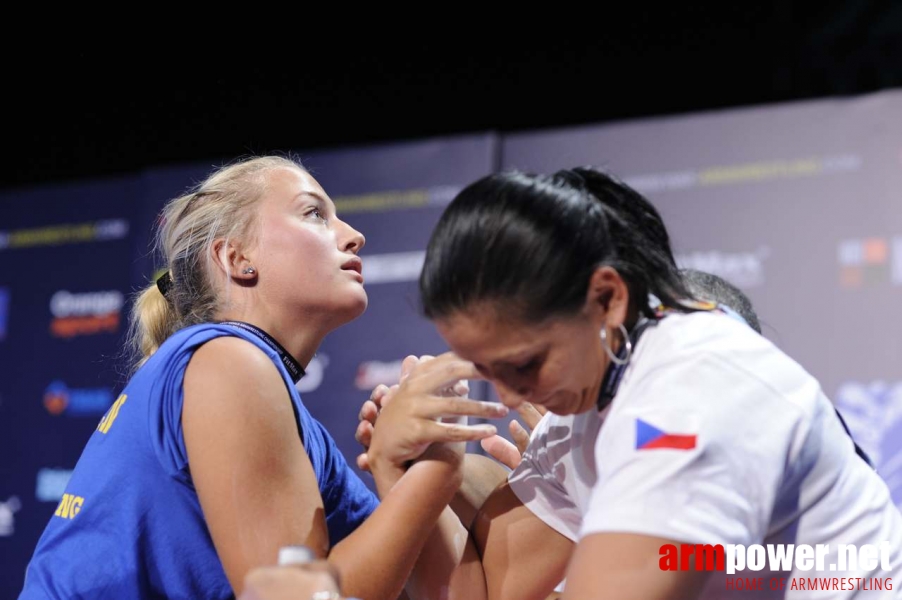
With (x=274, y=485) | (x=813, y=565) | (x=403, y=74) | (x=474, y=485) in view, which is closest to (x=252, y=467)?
(x=274, y=485)

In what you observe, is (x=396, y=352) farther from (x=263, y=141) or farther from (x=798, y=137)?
(x=798, y=137)

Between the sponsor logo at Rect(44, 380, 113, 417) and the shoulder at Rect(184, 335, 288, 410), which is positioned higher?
the shoulder at Rect(184, 335, 288, 410)

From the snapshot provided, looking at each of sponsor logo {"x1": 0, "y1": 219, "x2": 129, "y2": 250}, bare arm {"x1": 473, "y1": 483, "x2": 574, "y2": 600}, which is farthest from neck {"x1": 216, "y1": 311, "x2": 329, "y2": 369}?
sponsor logo {"x1": 0, "y1": 219, "x2": 129, "y2": 250}

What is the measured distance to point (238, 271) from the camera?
1.73m

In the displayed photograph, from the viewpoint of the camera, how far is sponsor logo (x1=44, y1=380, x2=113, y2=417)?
3.79 meters

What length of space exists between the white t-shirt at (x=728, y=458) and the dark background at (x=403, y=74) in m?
2.42

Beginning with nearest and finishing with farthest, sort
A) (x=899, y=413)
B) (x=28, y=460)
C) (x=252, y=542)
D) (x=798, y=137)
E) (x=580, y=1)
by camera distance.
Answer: (x=252, y=542) < (x=899, y=413) < (x=798, y=137) < (x=580, y=1) < (x=28, y=460)

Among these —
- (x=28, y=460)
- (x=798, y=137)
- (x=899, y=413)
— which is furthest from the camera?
(x=28, y=460)

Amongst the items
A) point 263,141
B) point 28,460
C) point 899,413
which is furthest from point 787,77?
point 28,460

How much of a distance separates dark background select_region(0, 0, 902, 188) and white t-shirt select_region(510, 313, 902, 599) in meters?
2.42

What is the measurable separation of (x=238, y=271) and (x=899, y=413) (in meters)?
2.00

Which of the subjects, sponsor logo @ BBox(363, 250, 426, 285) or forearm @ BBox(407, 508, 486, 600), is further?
sponsor logo @ BBox(363, 250, 426, 285)

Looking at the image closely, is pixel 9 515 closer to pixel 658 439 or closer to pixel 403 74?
pixel 403 74

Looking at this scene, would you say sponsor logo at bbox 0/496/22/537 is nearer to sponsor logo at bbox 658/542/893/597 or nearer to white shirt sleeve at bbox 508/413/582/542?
white shirt sleeve at bbox 508/413/582/542
